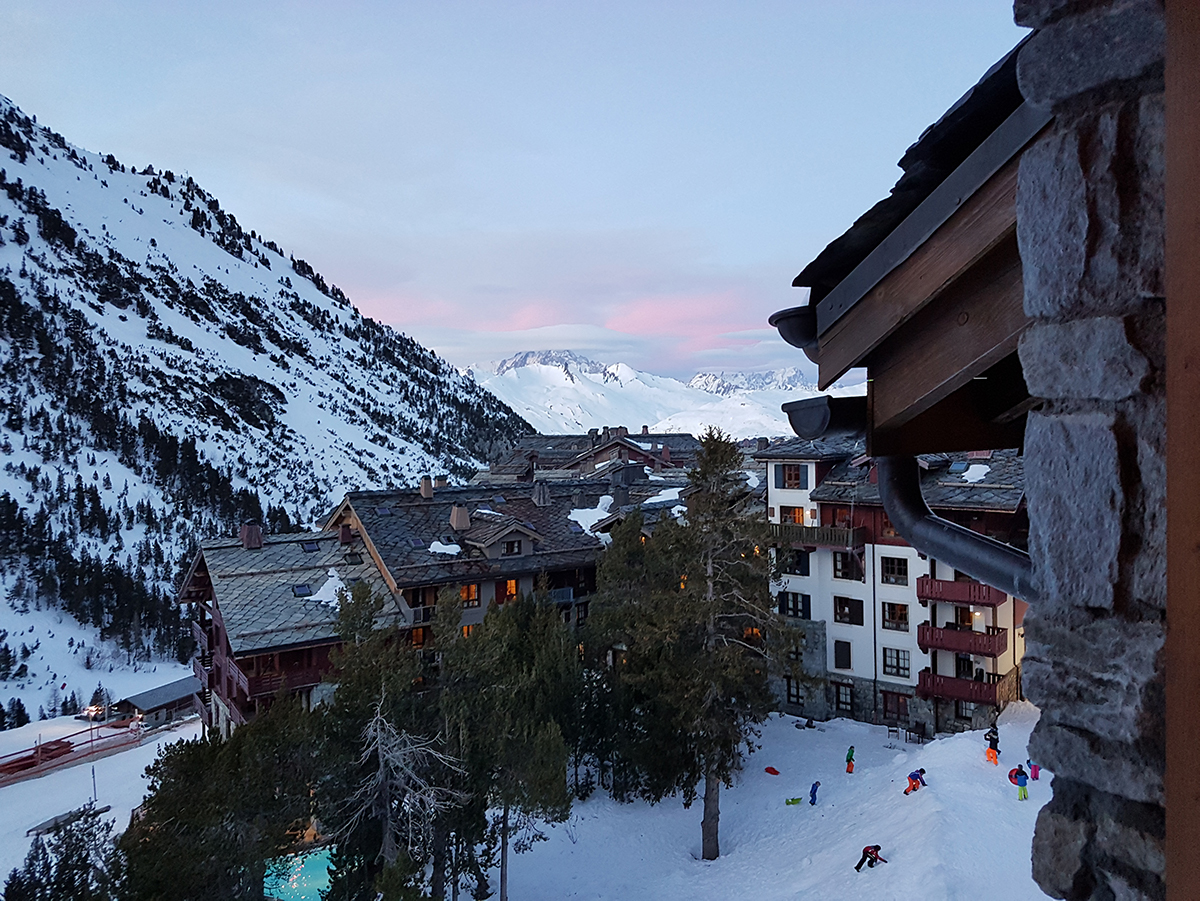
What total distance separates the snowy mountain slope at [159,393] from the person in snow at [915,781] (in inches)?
2040

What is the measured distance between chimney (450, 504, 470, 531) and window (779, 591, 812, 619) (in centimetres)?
1424

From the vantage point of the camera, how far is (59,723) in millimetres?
38000

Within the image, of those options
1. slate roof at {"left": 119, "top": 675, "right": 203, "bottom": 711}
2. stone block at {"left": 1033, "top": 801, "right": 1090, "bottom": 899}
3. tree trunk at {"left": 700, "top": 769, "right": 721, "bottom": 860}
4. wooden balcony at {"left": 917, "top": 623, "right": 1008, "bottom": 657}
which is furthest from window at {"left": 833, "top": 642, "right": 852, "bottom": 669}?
slate roof at {"left": 119, "top": 675, "right": 203, "bottom": 711}

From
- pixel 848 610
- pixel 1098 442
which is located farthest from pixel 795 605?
pixel 1098 442

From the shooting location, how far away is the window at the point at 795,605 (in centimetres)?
3073

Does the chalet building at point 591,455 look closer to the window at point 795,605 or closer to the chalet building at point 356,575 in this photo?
the chalet building at point 356,575

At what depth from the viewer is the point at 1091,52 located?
2.29 metres

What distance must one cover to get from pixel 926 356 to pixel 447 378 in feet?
563

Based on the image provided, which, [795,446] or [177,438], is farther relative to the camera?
[177,438]

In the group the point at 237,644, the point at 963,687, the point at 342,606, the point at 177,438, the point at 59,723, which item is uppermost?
the point at 177,438

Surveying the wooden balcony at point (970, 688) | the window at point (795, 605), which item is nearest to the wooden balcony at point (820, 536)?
the window at point (795, 605)

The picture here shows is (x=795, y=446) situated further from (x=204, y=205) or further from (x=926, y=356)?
(x=204, y=205)

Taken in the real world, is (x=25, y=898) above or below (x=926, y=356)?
below

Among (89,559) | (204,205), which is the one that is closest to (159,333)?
(89,559)
